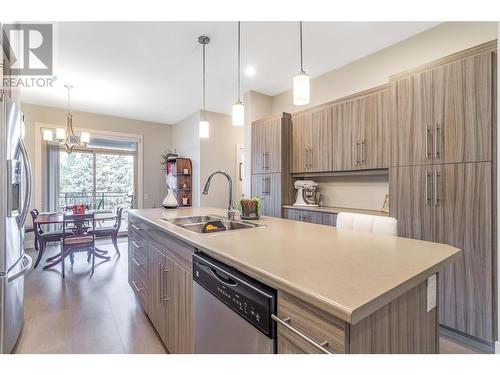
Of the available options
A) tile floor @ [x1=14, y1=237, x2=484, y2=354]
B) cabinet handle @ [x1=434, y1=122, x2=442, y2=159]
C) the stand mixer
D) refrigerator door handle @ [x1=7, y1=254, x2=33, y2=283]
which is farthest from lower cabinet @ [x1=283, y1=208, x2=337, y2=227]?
refrigerator door handle @ [x1=7, y1=254, x2=33, y2=283]

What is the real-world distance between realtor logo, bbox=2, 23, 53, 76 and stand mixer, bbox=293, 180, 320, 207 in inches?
129

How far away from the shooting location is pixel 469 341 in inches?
74.9

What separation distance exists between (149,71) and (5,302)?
9.73 feet

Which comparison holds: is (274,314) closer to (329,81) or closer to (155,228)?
(155,228)

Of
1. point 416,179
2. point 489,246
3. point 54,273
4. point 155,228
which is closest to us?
point 489,246

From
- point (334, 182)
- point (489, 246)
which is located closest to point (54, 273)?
point (334, 182)

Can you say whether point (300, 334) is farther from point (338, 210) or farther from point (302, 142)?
point (302, 142)

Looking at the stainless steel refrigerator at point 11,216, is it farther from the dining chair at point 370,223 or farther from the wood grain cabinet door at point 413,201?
the wood grain cabinet door at point 413,201

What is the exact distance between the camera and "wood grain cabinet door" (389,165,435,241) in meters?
2.11

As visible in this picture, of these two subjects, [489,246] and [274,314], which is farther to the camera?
[489,246]

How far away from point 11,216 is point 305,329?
A: 198cm

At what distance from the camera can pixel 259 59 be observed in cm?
309
